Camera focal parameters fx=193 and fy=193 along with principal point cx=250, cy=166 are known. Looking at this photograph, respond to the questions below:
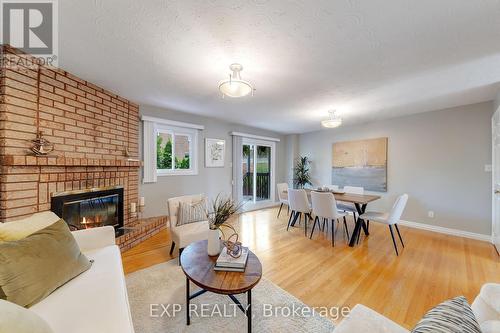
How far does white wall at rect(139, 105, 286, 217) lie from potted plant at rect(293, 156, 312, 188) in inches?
62.6

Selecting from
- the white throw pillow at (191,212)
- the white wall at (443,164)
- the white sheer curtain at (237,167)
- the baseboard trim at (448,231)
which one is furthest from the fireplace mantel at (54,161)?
the baseboard trim at (448,231)

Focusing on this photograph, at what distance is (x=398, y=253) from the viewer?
2.73 metres

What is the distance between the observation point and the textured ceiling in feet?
4.37

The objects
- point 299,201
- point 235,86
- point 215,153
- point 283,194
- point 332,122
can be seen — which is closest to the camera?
point 235,86

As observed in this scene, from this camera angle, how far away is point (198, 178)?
14.1 ft

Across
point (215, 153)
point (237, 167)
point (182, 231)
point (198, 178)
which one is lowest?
point (182, 231)

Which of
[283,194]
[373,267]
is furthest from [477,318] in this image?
[283,194]

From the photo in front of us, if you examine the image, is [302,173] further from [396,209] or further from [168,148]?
[168,148]

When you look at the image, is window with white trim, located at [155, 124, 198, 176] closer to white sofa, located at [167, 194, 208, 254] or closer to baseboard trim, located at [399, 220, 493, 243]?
white sofa, located at [167, 194, 208, 254]

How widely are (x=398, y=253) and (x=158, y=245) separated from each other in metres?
3.47

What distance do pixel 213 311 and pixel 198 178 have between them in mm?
2958

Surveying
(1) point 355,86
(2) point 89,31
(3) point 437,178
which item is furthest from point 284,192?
(2) point 89,31

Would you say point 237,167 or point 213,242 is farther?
point 237,167

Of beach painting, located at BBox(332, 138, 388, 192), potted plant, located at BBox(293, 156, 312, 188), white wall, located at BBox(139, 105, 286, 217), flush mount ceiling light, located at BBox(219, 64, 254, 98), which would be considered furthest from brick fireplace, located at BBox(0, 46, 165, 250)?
beach painting, located at BBox(332, 138, 388, 192)
